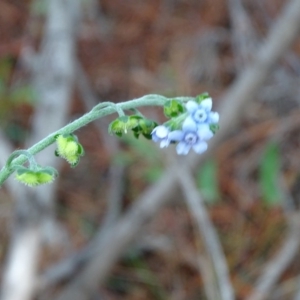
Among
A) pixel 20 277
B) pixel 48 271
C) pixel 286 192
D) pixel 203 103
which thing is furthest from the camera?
pixel 286 192

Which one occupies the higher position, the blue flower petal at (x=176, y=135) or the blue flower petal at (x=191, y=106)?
the blue flower petal at (x=191, y=106)

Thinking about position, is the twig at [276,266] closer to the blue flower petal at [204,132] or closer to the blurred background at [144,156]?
the blurred background at [144,156]

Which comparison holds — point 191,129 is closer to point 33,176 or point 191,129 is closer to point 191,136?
point 191,136

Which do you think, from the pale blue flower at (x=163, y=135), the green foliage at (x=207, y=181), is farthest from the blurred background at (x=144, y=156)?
the pale blue flower at (x=163, y=135)

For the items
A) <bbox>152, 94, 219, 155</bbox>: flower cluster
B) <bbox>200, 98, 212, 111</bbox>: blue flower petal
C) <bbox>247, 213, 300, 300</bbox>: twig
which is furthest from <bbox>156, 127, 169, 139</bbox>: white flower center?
<bbox>247, 213, 300, 300</bbox>: twig

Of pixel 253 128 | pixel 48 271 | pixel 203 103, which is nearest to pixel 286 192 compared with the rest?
pixel 253 128

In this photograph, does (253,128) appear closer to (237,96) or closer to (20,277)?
(237,96)

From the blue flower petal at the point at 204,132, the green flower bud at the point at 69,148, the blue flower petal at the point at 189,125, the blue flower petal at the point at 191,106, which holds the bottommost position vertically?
the blue flower petal at the point at 204,132
